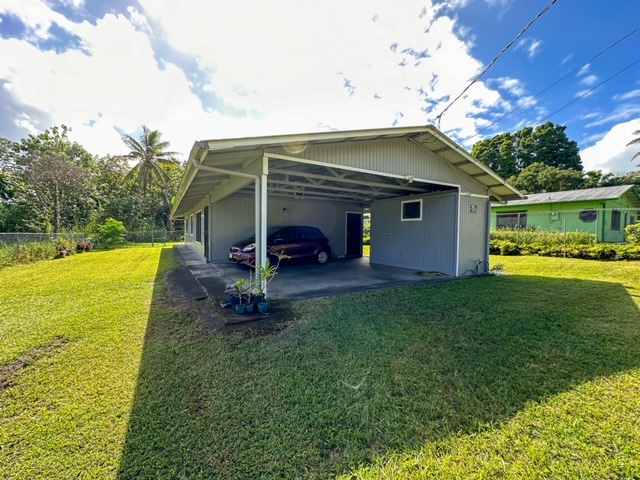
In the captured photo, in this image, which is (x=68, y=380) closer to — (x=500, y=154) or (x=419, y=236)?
(x=419, y=236)

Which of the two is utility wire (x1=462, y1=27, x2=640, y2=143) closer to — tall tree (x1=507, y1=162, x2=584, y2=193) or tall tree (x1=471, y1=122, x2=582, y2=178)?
tall tree (x1=507, y1=162, x2=584, y2=193)

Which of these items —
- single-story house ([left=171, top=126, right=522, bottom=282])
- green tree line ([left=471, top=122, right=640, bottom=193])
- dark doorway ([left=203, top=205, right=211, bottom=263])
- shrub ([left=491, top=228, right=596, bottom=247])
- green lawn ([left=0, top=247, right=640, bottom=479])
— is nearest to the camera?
green lawn ([left=0, top=247, right=640, bottom=479])

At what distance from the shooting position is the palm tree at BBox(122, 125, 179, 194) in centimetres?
2273

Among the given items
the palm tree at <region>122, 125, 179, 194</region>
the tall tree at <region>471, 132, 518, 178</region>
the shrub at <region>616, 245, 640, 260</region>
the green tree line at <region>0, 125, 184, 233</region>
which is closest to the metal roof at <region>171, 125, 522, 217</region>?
the shrub at <region>616, 245, 640, 260</region>

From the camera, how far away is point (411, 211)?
877 cm

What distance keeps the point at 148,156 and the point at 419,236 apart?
23.7m

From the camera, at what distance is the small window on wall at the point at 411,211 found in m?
8.51

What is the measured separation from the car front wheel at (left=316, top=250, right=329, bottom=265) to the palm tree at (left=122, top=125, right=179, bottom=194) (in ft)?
67.4

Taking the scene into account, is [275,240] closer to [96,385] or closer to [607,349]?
[96,385]

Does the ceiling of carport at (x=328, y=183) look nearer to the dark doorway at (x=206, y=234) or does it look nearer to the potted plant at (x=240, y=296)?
the dark doorway at (x=206, y=234)

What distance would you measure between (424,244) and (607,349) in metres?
5.27

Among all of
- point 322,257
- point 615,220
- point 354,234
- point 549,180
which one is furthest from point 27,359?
point 549,180

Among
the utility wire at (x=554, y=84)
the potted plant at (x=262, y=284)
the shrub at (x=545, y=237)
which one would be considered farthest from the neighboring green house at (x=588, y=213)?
the potted plant at (x=262, y=284)

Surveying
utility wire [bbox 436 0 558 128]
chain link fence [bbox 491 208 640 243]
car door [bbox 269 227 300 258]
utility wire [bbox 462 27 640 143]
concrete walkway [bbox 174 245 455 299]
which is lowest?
concrete walkway [bbox 174 245 455 299]
